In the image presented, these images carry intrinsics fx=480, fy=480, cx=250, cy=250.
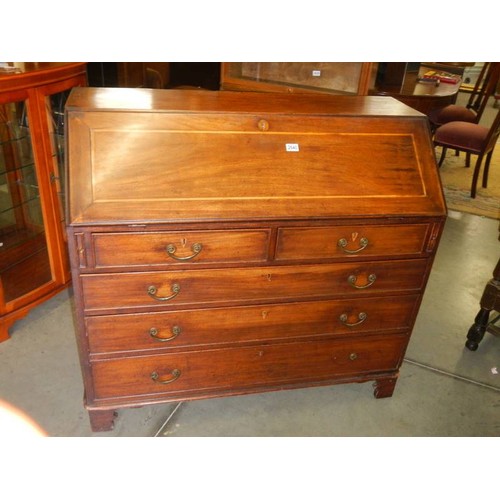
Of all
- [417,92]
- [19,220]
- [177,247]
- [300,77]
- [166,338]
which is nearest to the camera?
[177,247]

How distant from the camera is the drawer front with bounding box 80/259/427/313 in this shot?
192 cm

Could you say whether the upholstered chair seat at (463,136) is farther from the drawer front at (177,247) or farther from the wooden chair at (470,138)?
the drawer front at (177,247)

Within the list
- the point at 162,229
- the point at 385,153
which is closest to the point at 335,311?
the point at 385,153

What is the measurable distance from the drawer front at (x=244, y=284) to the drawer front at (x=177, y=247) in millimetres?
61

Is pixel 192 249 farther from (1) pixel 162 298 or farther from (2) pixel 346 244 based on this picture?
(2) pixel 346 244

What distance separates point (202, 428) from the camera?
2396 mm

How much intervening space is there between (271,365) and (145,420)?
695 mm

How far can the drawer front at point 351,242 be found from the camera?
6.52ft

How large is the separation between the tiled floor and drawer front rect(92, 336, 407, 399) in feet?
0.72

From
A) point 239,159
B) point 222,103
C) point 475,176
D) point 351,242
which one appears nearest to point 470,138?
point 475,176

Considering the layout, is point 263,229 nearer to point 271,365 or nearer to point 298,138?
point 298,138

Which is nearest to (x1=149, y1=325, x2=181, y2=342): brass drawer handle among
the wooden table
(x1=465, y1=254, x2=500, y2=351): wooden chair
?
Answer: (x1=465, y1=254, x2=500, y2=351): wooden chair

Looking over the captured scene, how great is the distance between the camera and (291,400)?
2604mm

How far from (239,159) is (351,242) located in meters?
0.59
